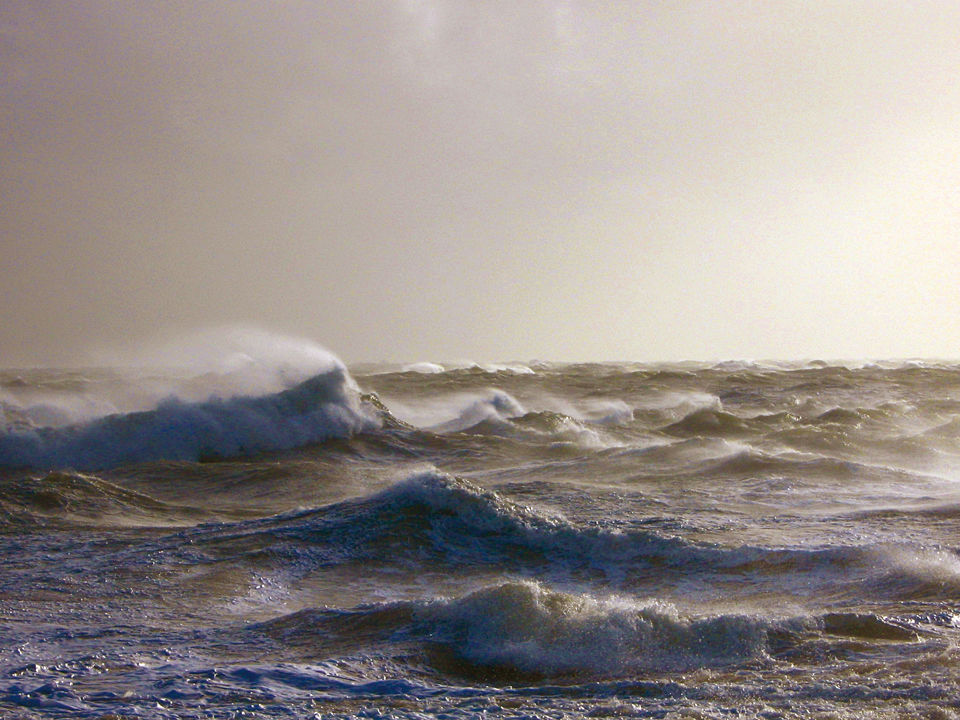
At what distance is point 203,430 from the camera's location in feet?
38.8

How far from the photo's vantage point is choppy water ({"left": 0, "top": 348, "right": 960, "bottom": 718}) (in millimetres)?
3305

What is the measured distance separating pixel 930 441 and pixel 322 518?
927 cm

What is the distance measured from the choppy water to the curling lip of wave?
0.05 meters

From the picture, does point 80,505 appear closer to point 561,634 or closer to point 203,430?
point 203,430

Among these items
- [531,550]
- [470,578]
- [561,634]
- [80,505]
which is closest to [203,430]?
[80,505]

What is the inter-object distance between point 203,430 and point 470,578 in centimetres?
749

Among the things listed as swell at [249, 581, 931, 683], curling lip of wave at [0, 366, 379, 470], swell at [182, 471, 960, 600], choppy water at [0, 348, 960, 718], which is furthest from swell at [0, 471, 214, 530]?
swell at [249, 581, 931, 683]

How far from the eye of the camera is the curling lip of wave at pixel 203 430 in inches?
412

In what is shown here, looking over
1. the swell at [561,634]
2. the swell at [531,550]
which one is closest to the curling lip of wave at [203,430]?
the swell at [531,550]

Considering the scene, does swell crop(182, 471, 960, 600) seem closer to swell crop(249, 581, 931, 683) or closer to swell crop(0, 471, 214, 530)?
swell crop(249, 581, 931, 683)

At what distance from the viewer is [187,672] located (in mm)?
3523

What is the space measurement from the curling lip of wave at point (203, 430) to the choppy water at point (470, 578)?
0.16 feet

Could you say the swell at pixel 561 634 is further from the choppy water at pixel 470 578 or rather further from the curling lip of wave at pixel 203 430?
the curling lip of wave at pixel 203 430

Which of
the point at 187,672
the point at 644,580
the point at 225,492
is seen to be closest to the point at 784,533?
the point at 644,580
